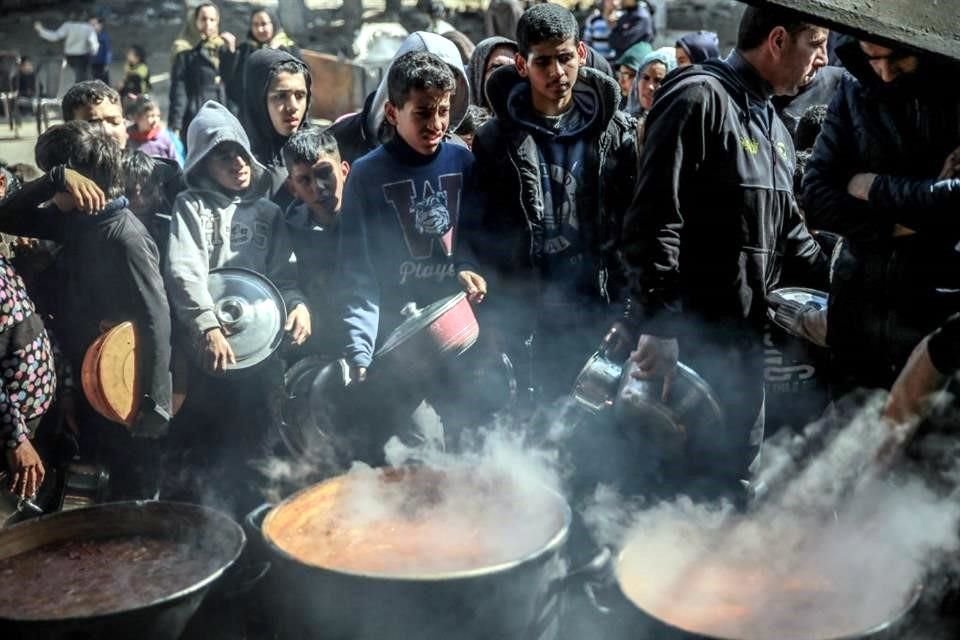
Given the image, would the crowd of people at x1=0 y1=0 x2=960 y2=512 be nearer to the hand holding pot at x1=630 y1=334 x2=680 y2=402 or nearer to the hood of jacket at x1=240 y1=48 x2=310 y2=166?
the hand holding pot at x1=630 y1=334 x2=680 y2=402

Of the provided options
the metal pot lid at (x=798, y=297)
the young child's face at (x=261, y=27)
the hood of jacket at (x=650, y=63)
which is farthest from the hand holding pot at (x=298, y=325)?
the young child's face at (x=261, y=27)

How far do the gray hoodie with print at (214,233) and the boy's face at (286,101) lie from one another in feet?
1.60

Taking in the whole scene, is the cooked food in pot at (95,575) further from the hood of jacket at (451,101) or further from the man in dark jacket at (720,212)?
the hood of jacket at (451,101)

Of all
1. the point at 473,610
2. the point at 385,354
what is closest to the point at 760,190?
the point at 385,354

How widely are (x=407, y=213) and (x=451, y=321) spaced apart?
67 centimetres

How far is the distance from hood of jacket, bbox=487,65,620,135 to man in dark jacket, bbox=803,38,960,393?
84 centimetres

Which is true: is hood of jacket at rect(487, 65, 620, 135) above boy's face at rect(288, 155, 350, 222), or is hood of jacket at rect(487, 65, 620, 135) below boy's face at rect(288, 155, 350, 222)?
above

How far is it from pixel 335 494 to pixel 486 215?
4.38 ft

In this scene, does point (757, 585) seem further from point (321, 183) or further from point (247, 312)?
point (321, 183)

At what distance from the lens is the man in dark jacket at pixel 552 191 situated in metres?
3.99

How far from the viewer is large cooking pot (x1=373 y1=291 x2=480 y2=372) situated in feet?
11.3

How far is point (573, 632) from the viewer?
308 cm

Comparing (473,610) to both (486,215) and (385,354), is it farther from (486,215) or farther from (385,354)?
(486,215)

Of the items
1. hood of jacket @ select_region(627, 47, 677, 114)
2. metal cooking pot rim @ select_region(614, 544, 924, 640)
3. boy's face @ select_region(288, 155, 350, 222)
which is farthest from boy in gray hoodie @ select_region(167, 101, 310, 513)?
hood of jacket @ select_region(627, 47, 677, 114)
